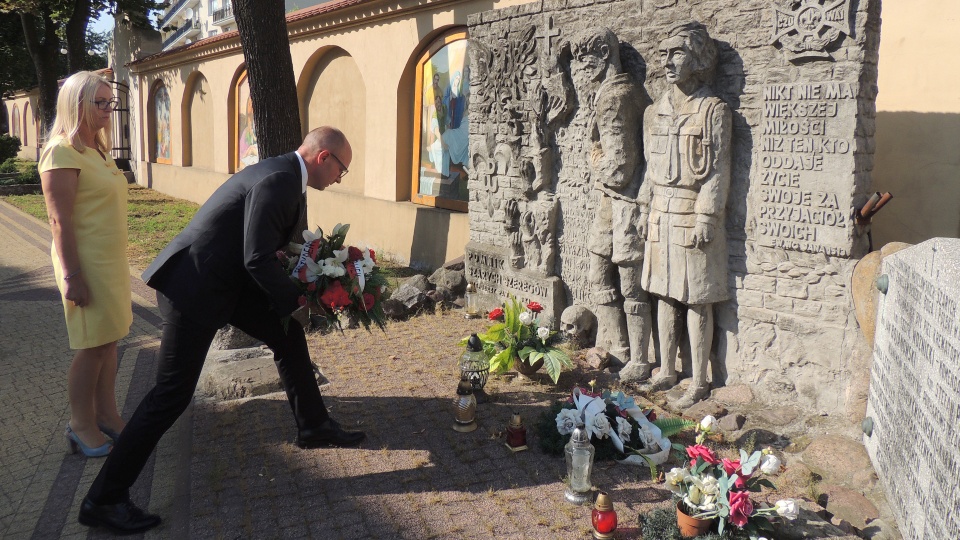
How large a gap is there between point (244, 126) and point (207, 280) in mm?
12919

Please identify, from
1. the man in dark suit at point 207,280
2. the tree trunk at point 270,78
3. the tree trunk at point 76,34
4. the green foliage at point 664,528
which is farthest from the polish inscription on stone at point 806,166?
the tree trunk at point 76,34

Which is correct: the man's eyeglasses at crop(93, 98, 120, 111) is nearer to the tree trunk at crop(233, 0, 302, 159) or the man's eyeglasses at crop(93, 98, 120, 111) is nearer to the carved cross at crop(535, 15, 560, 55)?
the tree trunk at crop(233, 0, 302, 159)

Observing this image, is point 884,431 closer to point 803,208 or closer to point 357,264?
point 803,208

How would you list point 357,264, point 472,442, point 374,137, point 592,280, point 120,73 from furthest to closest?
point 120,73
point 374,137
point 592,280
point 472,442
point 357,264

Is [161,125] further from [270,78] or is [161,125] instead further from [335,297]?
[335,297]

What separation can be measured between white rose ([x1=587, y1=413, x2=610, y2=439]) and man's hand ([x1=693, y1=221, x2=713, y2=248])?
147 cm

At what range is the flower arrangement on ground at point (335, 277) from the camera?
4.00 metres

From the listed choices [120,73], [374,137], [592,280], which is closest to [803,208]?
[592,280]

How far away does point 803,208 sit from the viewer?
15.3 feet

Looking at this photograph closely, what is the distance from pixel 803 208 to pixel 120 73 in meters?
24.2

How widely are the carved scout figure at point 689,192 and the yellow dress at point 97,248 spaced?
11.4 feet

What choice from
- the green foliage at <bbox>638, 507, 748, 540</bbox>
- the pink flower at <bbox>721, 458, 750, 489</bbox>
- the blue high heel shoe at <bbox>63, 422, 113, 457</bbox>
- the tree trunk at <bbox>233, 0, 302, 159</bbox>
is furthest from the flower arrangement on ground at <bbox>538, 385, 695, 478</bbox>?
the tree trunk at <bbox>233, 0, 302, 159</bbox>

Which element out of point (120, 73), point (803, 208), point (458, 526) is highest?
point (120, 73)

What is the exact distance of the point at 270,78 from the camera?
23.8ft
